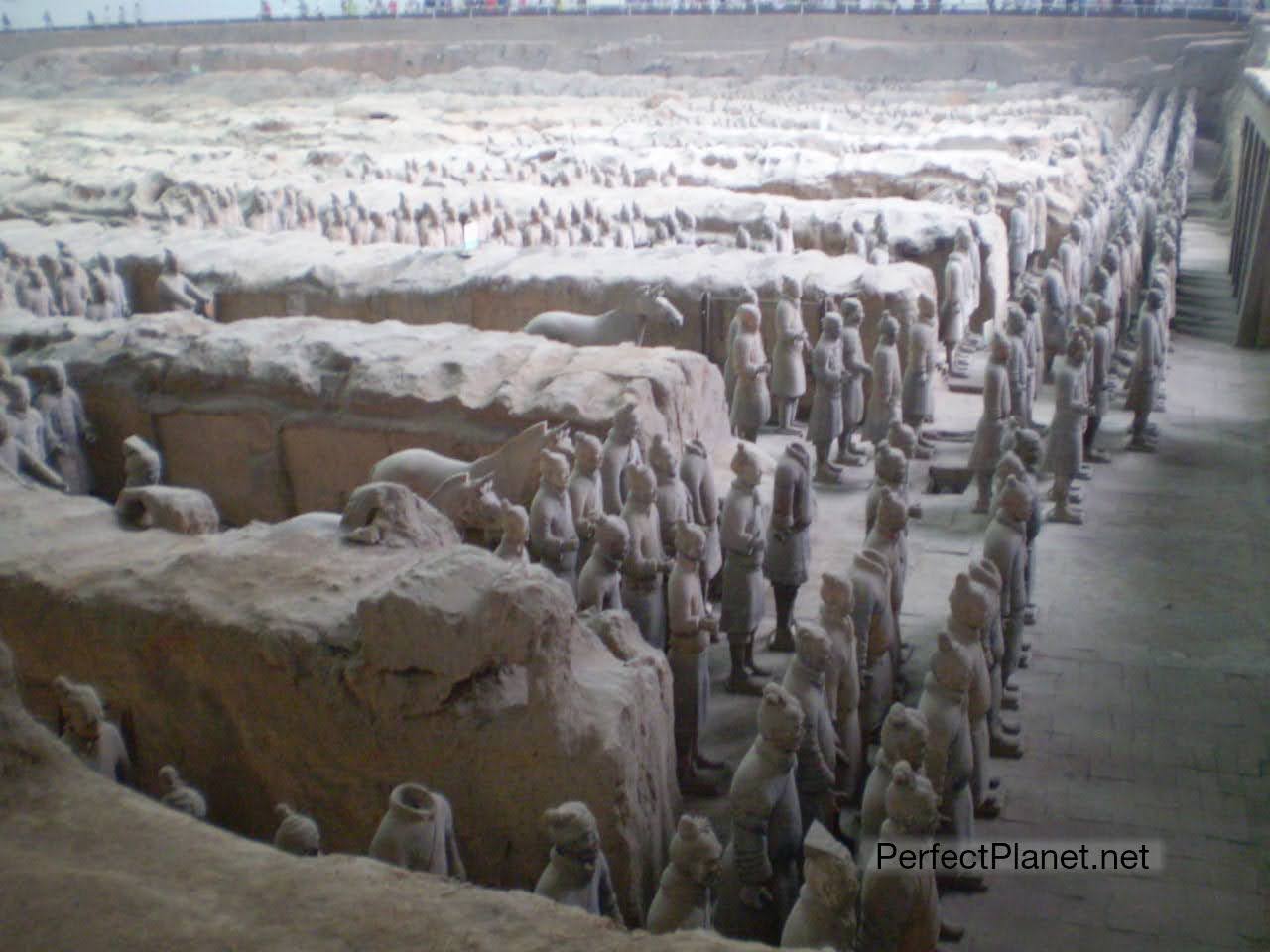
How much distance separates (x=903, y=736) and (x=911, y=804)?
349mm

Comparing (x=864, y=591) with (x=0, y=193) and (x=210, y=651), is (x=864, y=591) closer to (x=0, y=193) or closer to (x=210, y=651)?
(x=210, y=651)

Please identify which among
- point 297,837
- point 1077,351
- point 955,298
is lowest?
point 955,298

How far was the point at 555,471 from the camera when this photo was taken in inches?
185

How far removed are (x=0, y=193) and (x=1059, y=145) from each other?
13234mm

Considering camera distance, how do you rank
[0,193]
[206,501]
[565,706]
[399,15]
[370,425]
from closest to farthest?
[565,706]
[206,501]
[370,425]
[0,193]
[399,15]

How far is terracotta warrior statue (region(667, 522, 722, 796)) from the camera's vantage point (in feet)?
13.6

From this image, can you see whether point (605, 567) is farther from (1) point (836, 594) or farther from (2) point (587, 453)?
(1) point (836, 594)

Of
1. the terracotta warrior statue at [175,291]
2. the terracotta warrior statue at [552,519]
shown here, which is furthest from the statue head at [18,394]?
the terracotta warrior statue at [552,519]

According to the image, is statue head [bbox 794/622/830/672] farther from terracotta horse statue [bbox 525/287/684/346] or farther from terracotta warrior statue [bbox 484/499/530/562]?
terracotta horse statue [bbox 525/287/684/346]

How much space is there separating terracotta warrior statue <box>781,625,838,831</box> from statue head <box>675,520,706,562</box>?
77 centimetres

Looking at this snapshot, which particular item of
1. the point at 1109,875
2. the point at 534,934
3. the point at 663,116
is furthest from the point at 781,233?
the point at 663,116

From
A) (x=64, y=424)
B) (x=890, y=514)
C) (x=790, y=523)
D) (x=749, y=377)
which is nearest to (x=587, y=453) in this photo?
(x=790, y=523)

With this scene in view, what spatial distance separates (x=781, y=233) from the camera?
10039 millimetres

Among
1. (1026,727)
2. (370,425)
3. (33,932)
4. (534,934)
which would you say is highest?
(33,932)
